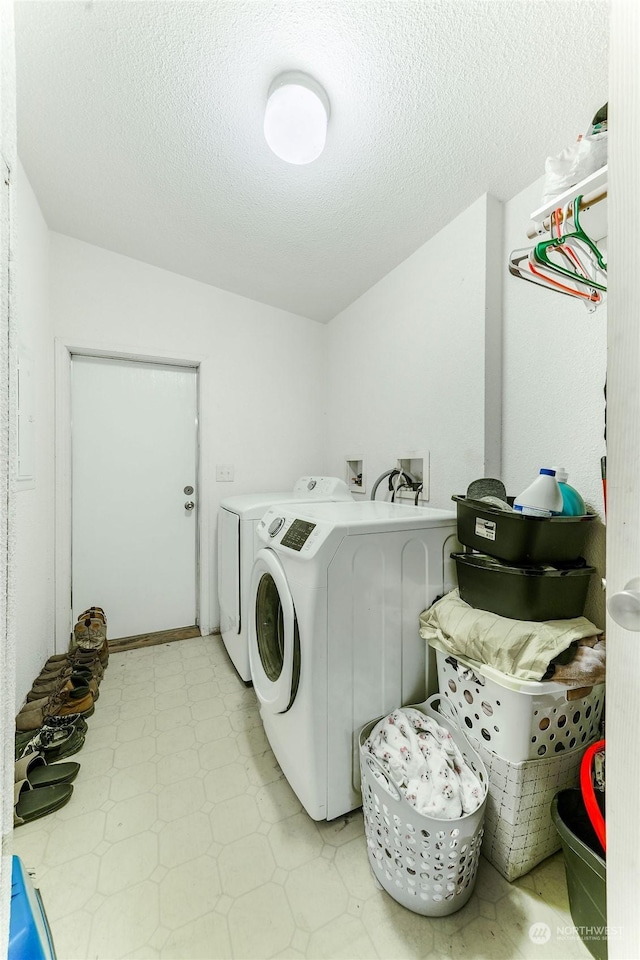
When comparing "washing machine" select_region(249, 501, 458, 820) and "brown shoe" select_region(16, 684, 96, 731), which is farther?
"brown shoe" select_region(16, 684, 96, 731)

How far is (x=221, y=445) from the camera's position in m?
2.51

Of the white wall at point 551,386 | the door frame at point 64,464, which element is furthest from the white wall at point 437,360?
the door frame at point 64,464

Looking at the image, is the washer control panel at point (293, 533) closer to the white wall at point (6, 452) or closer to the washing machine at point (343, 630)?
the washing machine at point (343, 630)

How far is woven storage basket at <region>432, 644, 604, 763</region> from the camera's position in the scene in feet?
3.12

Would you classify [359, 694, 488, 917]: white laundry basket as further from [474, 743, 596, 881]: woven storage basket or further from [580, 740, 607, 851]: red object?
[580, 740, 607, 851]: red object

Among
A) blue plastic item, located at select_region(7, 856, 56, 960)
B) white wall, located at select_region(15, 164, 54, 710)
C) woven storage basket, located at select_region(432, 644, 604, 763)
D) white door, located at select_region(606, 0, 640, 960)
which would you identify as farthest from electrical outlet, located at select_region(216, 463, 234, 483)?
white door, located at select_region(606, 0, 640, 960)

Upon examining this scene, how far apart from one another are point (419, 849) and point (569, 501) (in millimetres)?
1025

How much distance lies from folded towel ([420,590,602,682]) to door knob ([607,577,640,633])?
617 millimetres

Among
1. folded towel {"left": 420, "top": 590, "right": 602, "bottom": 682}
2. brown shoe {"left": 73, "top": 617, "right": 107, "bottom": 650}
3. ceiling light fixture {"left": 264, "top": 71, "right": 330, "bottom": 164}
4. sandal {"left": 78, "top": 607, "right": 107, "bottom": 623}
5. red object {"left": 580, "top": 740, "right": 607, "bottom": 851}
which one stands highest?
ceiling light fixture {"left": 264, "top": 71, "right": 330, "bottom": 164}

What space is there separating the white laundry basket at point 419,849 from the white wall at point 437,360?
1.11 m

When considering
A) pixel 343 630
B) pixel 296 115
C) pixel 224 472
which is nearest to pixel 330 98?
pixel 296 115

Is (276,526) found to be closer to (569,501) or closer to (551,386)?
(569,501)

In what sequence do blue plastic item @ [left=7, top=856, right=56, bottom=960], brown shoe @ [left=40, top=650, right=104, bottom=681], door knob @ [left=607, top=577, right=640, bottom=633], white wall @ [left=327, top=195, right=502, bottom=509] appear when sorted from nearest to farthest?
door knob @ [left=607, top=577, right=640, bottom=633] < blue plastic item @ [left=7, top=856, right=56, bottom=960] < white wall @ [left=327, top=195, right=502, bottom=509] < brown shoe @ [left=40, top=650, right=104, bottom=681]

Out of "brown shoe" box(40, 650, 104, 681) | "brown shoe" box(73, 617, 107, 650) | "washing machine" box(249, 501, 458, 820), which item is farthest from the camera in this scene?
"brown shoe" box(73, 617, 107, 650)
